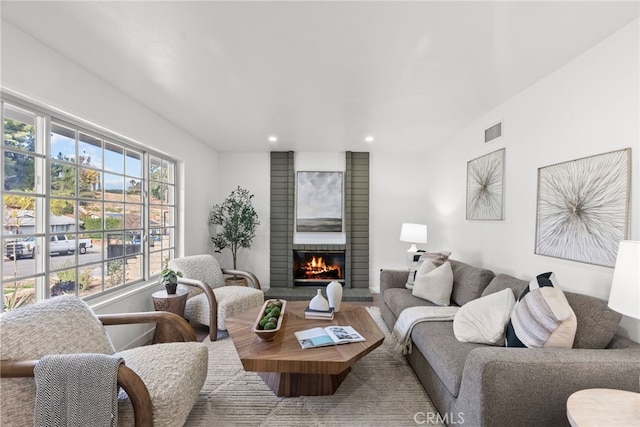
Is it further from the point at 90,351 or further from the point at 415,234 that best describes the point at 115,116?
the point at 415,234

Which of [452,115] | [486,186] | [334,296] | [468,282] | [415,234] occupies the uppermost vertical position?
[452,115]

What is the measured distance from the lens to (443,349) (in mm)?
1822

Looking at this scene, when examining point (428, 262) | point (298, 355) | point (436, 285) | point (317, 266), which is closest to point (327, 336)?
point (298, 355)

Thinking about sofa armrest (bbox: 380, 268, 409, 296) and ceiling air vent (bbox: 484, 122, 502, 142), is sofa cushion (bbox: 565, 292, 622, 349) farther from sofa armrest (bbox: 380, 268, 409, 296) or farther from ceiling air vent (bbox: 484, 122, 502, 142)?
sofa armrest (bbox: 380, 268, 409, 296)

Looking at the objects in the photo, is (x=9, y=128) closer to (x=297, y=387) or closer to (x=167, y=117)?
(x=167, y=117)

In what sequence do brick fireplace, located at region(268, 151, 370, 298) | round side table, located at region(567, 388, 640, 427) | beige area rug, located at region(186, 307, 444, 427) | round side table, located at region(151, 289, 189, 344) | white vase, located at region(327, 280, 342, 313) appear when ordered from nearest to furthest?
1. round side table, located at region(567, 388, 640, 427)
2. beige area rug, located at region(186, 307, 444, 427)
3. white vase, located at region(327, 280, 342, 313)
4. round side table, located at region(151, 289, 189, 344)
5. brick fireplace, located at region(268, 151, 370, 298)

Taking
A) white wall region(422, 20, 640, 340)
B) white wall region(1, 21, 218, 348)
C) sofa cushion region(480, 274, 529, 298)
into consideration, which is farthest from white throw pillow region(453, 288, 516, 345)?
white wall region(1, 21, 218, 348)

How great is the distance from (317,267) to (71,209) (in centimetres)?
351

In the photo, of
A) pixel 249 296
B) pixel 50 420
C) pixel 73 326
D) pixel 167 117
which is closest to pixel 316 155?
pixel 167 117

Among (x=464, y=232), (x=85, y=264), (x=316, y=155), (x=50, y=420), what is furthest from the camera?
(x=316, y=155)

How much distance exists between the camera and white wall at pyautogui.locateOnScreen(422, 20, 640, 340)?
1.63m

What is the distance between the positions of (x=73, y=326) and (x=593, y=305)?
3.04 m

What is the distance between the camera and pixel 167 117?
3.16 m

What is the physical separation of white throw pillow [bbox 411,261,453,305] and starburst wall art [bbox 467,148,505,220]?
73 cm
